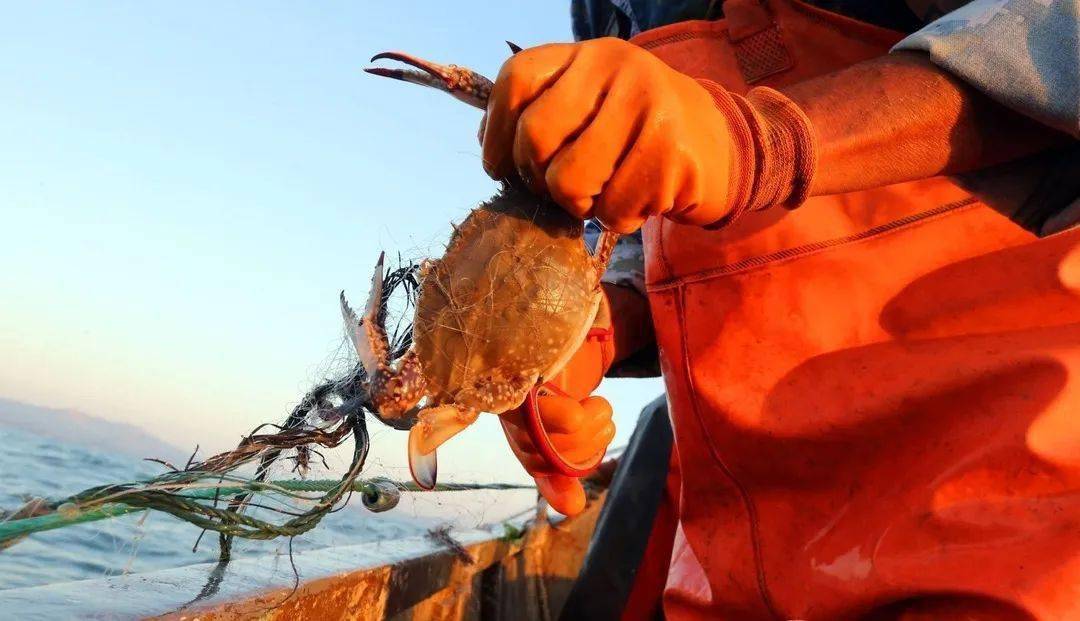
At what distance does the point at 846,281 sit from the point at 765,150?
656mm

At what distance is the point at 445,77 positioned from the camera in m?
1.44

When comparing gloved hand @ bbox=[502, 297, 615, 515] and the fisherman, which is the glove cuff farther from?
gloved hand @ bbox=[502, 297, 615, 515]

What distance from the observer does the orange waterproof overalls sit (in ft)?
4.78

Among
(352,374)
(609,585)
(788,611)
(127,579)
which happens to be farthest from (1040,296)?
(127,579)

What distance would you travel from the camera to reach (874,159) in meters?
1.48

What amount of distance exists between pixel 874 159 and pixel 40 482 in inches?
374

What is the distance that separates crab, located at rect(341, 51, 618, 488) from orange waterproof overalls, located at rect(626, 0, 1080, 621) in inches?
20.5

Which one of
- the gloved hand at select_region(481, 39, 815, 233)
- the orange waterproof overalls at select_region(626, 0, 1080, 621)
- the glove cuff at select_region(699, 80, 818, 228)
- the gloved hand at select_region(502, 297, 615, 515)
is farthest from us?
the gloved hand at select_region(502, 297, 615, 515)

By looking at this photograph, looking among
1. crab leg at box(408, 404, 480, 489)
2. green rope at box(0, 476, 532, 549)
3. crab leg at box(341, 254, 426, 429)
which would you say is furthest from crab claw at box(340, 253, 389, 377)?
green rope at box(0, 476, 532, 549)

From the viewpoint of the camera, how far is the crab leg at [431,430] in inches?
68.3

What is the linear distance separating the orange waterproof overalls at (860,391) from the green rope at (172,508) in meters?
1.14

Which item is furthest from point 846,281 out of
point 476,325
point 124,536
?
point 124,536

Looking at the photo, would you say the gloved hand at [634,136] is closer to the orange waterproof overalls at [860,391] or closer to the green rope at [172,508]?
the orange waterproof overalls at [860,391]

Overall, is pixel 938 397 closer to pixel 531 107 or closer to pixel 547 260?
pixel 547 260
